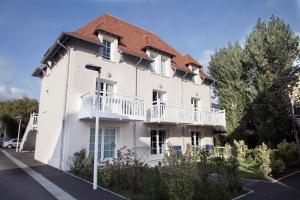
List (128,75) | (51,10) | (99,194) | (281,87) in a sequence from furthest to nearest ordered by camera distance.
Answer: (281,87), (128,75), (51,10), (99,194)

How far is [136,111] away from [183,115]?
178 inches

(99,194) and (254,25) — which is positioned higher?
(254,25)

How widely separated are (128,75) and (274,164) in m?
10.9

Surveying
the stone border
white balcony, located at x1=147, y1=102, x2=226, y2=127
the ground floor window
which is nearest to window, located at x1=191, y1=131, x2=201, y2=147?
white balcony, located at x1=147, y1=102, x2=226, y2=127

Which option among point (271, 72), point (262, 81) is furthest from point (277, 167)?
point (271, 72)

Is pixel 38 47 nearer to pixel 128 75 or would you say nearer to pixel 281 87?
pixel 128 75

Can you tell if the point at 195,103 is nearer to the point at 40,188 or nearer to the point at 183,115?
the point at 183,115

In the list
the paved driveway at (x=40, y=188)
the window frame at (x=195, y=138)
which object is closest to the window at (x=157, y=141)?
the window frame at (x=195, y=138)

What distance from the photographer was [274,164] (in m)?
12.1

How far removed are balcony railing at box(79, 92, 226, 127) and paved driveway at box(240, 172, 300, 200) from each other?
7197mm

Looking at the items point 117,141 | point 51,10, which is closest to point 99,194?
point 117,141

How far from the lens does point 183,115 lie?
17516mm

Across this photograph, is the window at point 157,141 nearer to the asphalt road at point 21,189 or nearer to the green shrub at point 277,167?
the green shrub at point 277,167

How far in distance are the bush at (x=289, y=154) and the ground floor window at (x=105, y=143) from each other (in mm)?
10838
